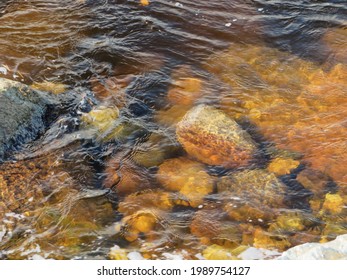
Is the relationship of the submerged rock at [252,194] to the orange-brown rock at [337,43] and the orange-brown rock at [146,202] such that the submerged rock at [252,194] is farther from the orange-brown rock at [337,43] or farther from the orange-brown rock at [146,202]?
the orange-brown rock at [337,43]

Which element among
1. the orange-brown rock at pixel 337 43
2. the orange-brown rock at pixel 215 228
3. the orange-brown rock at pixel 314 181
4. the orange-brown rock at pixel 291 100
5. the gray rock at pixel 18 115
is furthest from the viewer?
the orange-brown rock at pixel 337 43

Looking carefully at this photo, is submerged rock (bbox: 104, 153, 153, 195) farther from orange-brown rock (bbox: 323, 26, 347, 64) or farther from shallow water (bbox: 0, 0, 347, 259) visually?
orange-brown rock (bbox: 323, 26, 347, 64)

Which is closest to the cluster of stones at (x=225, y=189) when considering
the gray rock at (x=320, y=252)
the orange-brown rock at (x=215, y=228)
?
the orange-brown rock at (x=215, y=228)

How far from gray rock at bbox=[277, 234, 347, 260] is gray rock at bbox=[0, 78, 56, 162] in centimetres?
327

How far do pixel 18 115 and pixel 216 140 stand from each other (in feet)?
7.76

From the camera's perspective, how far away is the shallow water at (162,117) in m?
4.86

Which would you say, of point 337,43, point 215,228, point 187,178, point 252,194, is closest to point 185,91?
point 187,178

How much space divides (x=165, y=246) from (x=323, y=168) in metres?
2.05

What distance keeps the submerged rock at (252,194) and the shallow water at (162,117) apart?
0.14 ft

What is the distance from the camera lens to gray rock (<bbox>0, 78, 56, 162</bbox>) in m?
5.52

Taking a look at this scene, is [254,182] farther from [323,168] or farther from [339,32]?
[339,32]

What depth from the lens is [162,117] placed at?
6199 millimetres

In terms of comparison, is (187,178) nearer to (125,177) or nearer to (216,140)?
(216,140)

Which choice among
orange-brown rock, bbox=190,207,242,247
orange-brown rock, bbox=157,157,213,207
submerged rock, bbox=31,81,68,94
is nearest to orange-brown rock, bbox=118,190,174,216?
orange-brown rock, bbox=157,157,213,207
